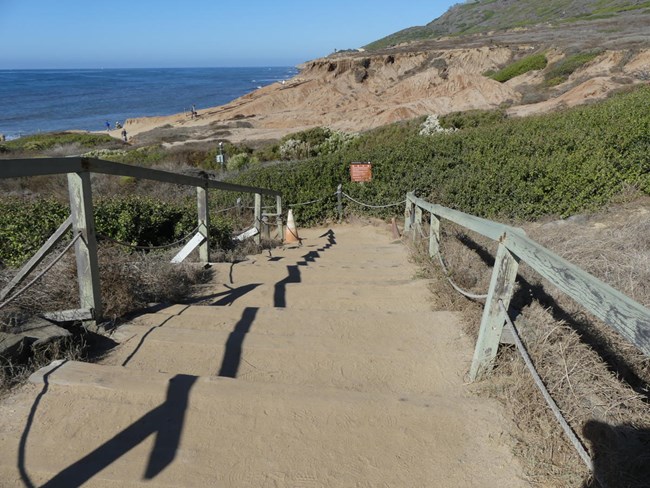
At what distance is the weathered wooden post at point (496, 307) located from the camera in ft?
9.19

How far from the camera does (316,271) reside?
6.39 meters

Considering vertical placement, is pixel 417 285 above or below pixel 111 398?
below

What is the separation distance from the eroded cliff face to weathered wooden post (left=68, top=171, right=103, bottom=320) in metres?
24.3

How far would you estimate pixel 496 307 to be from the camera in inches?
112

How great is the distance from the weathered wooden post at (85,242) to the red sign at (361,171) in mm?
11045

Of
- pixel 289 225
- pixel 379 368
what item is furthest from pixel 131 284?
pixel 289 225

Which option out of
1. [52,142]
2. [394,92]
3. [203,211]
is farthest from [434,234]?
[394,92]

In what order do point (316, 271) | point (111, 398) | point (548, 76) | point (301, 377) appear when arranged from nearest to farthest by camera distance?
point (111, 398), point (301, 377), point (316, 271), point (548, 76)

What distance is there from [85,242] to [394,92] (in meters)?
49.7

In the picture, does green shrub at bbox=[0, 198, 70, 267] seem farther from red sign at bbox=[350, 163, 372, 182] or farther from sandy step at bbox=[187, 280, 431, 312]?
red sign at bbox=[350, 163, 372, 182]

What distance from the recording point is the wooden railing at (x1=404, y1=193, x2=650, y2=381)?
164cm

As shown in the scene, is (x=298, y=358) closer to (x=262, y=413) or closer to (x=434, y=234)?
(x=262, y=413)

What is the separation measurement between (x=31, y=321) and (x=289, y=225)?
845 centimetres

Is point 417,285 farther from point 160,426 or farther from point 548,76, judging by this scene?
point 548,76
